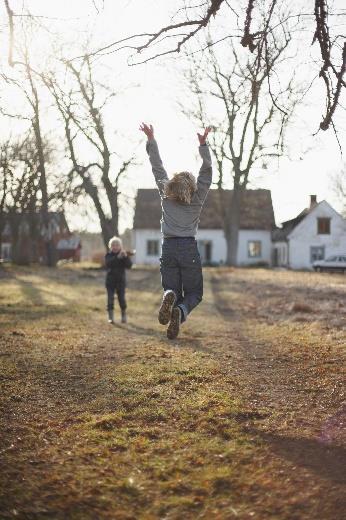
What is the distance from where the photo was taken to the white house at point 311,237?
152 feet

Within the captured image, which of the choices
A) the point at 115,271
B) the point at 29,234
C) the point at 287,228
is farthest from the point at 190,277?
the point at 29,234

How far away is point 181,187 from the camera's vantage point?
18.5 feet

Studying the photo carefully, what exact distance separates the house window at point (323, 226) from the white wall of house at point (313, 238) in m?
0.18

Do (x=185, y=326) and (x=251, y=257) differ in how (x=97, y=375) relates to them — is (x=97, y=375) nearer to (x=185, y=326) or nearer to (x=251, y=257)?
(x=185, y=326)

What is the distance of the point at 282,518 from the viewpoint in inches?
112

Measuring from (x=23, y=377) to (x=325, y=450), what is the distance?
3266 mm

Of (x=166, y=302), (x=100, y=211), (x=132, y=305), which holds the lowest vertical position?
(x=132, y=305)

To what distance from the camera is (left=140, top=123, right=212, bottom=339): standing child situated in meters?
5.86

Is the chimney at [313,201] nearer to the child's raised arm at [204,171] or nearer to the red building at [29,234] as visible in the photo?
the red building at [29,234]

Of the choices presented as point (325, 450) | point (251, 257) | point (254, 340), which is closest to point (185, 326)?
point (254, 340)

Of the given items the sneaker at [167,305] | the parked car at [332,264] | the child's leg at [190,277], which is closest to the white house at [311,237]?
the parked car at [332,264]

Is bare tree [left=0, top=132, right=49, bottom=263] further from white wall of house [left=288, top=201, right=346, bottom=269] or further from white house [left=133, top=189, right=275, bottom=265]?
white wall of house [left=288, top=201, right=346, bottom=269]

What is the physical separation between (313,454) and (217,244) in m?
46.3

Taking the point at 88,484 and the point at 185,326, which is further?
the point at 185,326
